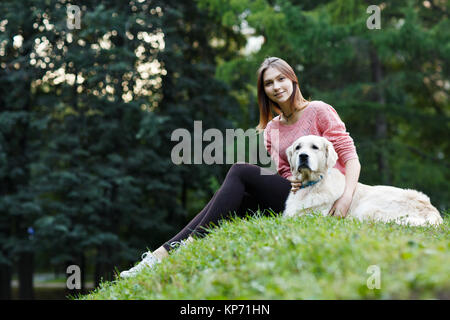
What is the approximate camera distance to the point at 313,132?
179 inches

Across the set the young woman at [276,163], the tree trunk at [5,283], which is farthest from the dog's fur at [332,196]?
the tree trunk at [5,283]

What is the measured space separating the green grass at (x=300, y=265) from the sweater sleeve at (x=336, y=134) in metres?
0.85

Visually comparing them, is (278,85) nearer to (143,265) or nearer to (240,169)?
(240,169)

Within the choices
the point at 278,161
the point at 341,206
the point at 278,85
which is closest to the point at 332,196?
the point at 341,206

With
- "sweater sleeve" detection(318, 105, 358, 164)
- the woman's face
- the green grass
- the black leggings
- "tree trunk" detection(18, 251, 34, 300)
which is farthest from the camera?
"tree trunk" detection(18, 251, 34, 300)

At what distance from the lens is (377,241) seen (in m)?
A: 2.83

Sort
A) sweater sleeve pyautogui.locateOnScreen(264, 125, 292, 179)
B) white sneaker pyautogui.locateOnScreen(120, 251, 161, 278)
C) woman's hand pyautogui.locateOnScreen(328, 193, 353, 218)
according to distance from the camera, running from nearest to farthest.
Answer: white sneaker pyautogui.locateOnScreen(120, 251, 161, 278) → woman's hand pyautogui.locateOnScreen(328, 193, 353, 218) → sweater sleeve pyautogui.locateOnScreen(264, 125, 292, 179)

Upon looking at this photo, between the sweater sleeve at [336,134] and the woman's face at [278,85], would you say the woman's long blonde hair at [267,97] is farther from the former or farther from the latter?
the sweater sleeve at [336,134]

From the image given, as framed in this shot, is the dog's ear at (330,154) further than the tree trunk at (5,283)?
No

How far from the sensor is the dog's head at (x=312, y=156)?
4.22 m

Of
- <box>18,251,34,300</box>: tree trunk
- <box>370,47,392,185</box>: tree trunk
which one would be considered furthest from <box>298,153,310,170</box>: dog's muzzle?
<box>18,251,34,300</box>: tree trunk

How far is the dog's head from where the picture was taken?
4.22 meters

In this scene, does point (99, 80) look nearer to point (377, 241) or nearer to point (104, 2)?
point (104, 2)

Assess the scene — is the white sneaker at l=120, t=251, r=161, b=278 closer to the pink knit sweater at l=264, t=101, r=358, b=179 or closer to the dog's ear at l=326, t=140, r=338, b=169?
the pink knit sweater at l=264, t=101, r=358, b=179
